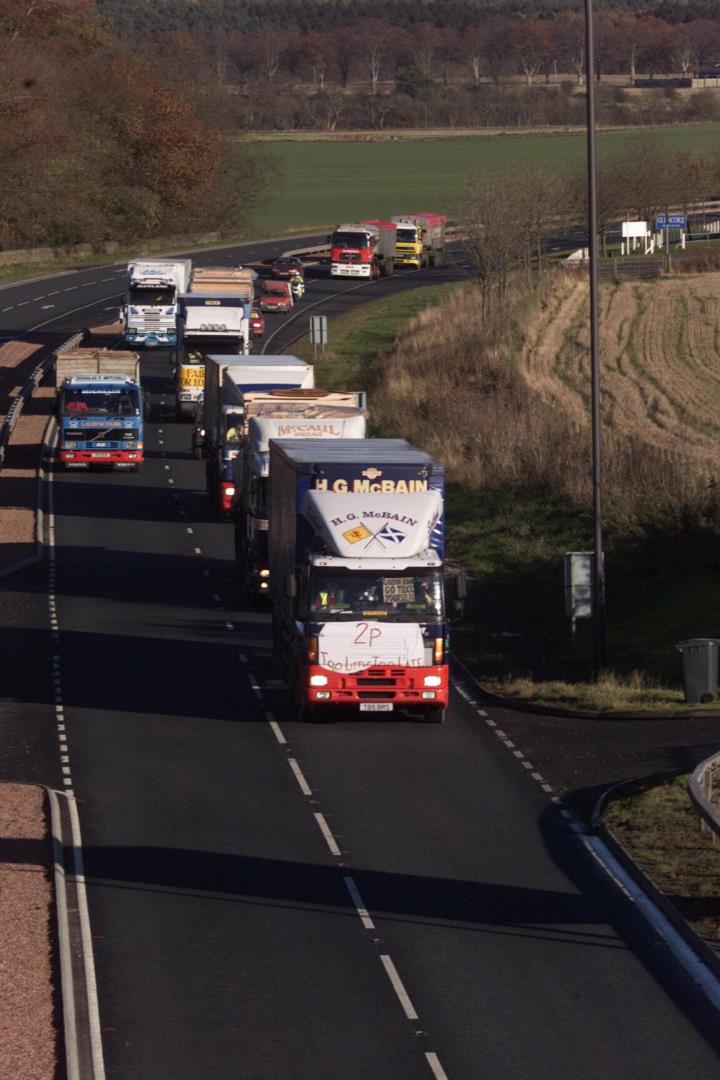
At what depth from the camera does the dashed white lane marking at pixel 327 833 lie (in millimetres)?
22125

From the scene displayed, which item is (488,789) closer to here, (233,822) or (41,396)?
(233,822)

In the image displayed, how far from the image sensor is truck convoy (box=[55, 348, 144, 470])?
55.0 metres

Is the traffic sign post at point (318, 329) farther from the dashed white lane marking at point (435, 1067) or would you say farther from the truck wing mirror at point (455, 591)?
the dashed white lane marking at point (435, 1067)

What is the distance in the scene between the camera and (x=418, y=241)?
115812mm

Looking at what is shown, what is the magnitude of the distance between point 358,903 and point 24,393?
52.7 meters

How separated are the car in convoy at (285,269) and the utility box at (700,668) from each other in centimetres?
7311

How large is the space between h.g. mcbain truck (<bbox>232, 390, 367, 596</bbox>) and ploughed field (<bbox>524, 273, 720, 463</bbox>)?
13373 millimetres

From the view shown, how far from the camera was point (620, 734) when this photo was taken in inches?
1101

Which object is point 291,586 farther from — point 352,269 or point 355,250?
point 352,269

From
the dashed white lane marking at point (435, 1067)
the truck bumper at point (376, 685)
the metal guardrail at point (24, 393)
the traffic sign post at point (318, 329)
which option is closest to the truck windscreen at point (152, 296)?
the metal guardrail at point (24, 393)

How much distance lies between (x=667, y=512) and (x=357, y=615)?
15991 millimetres

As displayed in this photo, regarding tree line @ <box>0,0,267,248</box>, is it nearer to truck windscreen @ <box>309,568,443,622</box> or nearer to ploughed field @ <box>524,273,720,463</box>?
ploughed field @ <box>524,273,720,463</box>

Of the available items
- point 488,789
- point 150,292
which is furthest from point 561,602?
point 150,292

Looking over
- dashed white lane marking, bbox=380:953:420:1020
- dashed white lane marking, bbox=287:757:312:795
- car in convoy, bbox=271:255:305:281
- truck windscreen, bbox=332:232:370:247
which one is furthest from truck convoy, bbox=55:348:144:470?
truck windscreen, bbox=332:232:370:247
